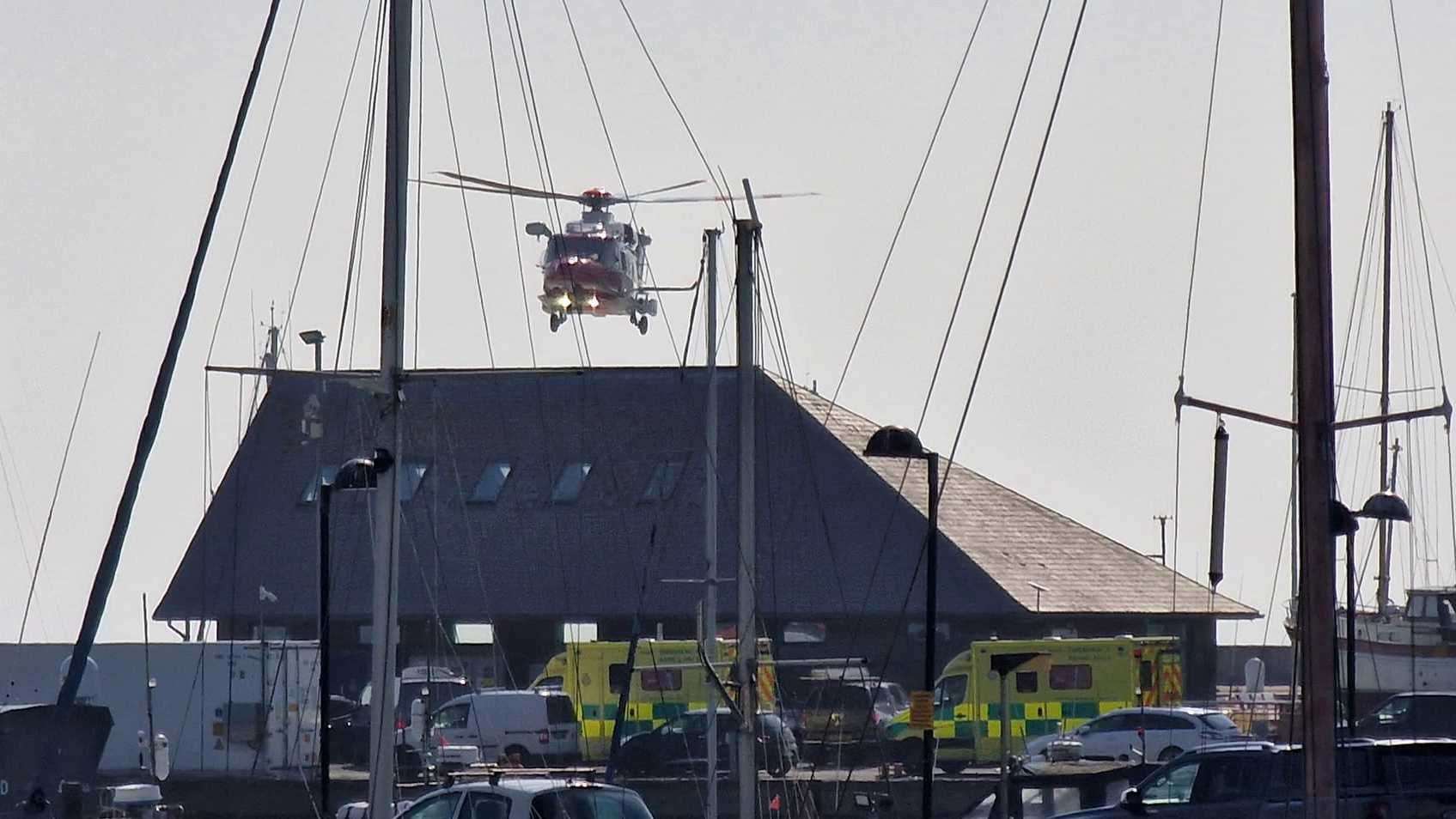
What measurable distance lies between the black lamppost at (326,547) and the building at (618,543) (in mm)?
24963

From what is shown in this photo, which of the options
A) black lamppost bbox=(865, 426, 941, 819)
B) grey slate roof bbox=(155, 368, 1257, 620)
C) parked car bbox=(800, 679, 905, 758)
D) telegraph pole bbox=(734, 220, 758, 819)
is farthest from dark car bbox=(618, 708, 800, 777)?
black lamppost bbox=(865, 426, 941, 819)

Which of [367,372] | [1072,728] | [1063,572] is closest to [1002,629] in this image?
[1063,572]

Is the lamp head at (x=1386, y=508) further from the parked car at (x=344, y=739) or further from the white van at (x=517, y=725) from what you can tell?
the parked car at (x=344, y=739)

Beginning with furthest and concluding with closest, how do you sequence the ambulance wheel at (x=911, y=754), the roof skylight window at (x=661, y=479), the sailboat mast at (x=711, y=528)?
the roof skylight window at (x=661, y=479), the ambulance wheel at (x=911, y=754), the sailboat mast at (x=711, y=528)

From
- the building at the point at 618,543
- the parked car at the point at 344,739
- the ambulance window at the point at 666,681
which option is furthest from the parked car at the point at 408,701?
the ambulance window at the point at 666,681

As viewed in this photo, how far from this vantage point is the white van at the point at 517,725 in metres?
38.0

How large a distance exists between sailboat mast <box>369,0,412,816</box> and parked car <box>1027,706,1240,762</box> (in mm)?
17105

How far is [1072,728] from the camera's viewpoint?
37719 millimetres

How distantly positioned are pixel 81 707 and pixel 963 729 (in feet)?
67.5

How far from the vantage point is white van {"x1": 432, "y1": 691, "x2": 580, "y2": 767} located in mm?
37969

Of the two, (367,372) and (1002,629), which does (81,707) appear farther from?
(1002,629)

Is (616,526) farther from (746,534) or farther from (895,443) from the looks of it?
(895,443)

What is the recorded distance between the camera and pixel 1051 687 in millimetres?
38250

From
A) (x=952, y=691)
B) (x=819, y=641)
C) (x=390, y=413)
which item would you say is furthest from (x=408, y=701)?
(x=390, y=413)
